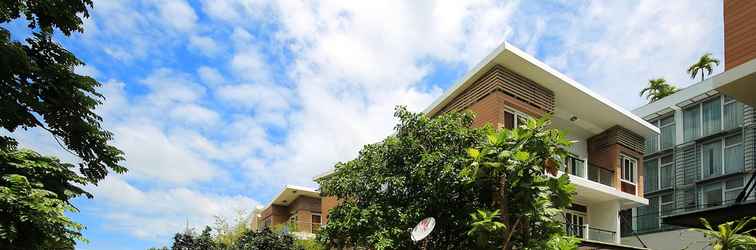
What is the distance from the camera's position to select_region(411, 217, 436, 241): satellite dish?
11.5 metres

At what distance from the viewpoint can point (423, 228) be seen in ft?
38.3

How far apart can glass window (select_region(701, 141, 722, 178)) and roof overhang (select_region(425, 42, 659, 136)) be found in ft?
13.8

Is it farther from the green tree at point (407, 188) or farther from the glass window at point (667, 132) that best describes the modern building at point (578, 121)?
the glass window at point (667, 132)

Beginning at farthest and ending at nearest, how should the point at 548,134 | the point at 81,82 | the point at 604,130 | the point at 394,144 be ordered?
the point at 604,130 < the point at 394,144 < the point at 548,134 < the point at 81,82

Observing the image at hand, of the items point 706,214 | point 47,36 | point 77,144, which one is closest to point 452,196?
point 706,214

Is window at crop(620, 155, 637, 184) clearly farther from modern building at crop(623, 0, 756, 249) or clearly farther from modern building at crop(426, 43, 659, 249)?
modern building at crop(623, 0, 756, 249)

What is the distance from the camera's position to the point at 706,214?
426 inches

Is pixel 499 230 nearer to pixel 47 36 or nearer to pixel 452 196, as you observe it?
pixel 452 196

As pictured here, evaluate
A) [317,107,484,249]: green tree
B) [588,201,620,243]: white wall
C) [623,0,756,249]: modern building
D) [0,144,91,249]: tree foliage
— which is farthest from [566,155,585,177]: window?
[0,144,91,249]: tree foliage

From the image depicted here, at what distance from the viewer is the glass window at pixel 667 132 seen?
26938mm

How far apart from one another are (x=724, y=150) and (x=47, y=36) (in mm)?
23920

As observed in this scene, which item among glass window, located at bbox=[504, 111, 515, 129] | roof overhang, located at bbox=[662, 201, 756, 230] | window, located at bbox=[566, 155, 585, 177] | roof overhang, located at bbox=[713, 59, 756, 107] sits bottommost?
roof overhang, located at bbox=[662, 201, 756, 230]

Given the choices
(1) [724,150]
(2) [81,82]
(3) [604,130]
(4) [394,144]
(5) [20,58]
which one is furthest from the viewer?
(1) [724,150]

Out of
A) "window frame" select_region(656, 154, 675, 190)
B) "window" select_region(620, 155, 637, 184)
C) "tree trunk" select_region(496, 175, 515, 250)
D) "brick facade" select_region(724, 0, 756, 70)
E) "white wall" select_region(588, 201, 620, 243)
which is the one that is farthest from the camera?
"window frame" select_region(656, 154, 675, 190)
